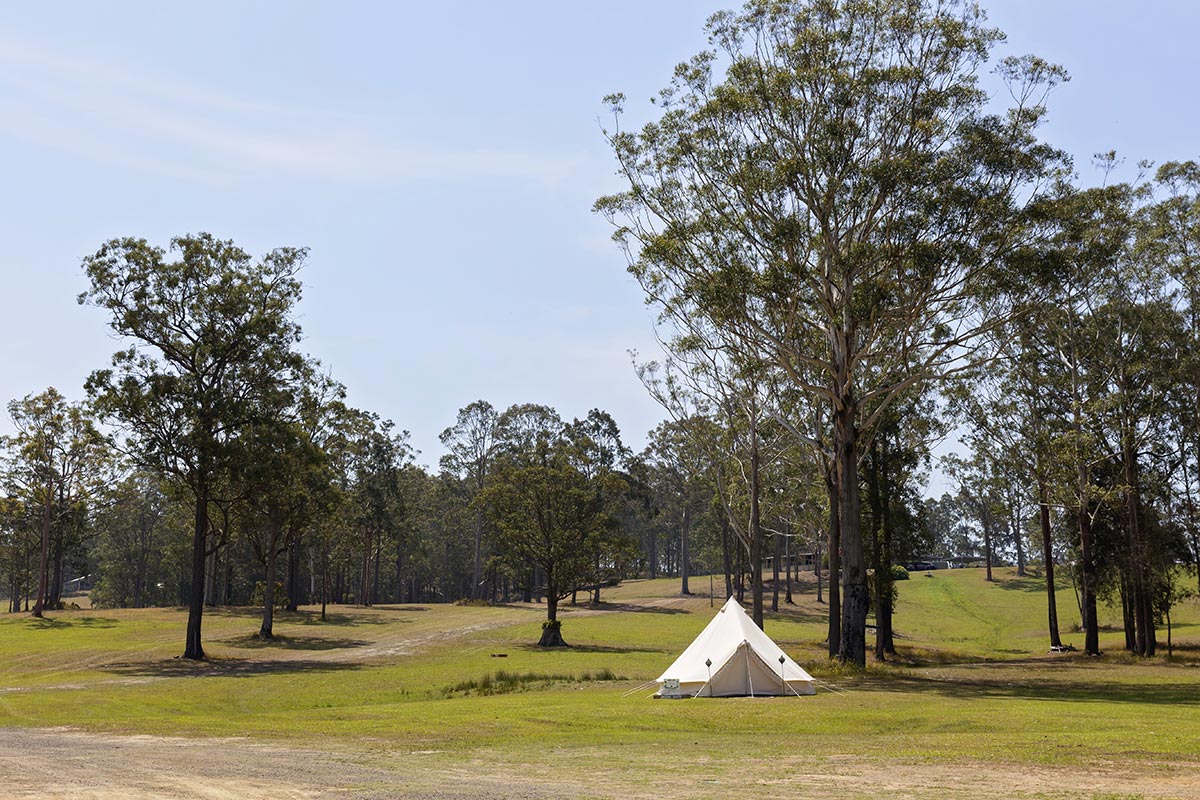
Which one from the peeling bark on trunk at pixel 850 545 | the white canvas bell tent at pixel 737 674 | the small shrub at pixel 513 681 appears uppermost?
the peeling bark on trunk at pixel 850 545

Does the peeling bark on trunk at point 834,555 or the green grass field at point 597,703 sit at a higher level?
the peeling bark on trunk at point 834,555

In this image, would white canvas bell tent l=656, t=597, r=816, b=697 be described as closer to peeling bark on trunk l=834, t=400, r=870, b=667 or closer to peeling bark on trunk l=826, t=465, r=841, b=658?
peeling bark on trunk l=834, t=400, r=870, b=667

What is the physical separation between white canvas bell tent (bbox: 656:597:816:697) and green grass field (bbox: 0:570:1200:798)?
125 cm

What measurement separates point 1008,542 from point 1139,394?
118 meters

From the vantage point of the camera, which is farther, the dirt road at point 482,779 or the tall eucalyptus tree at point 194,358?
the tall eucalyptus tree at point 194,358

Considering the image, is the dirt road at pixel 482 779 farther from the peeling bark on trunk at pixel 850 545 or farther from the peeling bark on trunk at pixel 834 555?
the peeling bark on trunk at pixel 834 555

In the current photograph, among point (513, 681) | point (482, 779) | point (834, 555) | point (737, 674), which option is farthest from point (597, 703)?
point (834, 555)

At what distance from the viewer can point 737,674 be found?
29.2 metres

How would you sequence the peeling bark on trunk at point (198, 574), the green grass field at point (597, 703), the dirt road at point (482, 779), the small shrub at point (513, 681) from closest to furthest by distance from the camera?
the dirt road at point (482, 779) < the green grass field at point (597, 703) < the small shrub at point (513, 681) < the peeling bark on trunk at point (198, 574)

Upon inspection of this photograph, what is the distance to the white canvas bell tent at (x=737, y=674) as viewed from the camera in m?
29.0

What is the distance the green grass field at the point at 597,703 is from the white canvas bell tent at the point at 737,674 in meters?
1.25

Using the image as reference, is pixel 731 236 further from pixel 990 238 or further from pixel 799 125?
pixel 990 238

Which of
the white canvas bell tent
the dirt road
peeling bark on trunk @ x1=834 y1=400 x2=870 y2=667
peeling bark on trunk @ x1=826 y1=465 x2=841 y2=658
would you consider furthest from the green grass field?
peeling bark on trunk @ x1=826 y1=465 x2=841 y2=658

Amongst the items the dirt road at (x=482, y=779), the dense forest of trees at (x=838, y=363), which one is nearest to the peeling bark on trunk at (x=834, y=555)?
the dense forest of trees at (x=838, y=363)
